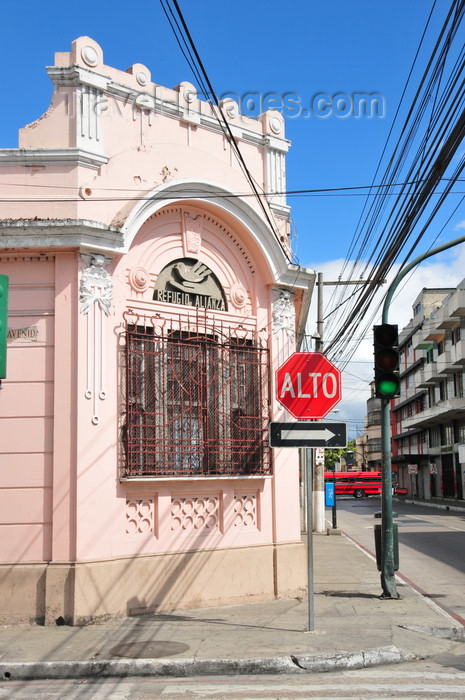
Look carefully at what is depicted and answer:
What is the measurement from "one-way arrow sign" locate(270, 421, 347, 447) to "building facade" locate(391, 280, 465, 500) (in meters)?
41.9

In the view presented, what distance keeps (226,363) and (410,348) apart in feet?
225

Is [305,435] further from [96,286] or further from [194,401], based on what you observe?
[96,286]

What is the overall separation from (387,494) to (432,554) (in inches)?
364

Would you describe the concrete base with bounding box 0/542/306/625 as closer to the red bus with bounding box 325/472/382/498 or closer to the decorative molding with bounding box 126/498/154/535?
the decorative molding with bounding box 126/498/154/535

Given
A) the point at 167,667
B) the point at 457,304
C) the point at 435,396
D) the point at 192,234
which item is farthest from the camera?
the point at 435,396

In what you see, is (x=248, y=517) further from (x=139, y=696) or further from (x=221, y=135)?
(x=221, y=135)

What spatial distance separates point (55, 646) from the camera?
8.79 meters

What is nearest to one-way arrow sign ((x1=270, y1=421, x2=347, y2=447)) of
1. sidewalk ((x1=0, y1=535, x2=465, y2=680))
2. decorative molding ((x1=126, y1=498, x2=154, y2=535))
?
sidewalk ((x1=0, y1=535, x2=465, y2=680))

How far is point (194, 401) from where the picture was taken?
11.9 metres

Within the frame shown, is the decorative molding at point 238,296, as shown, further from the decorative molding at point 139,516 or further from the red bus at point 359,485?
the red bus at point 359,485

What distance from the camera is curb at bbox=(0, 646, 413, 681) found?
25.8 ft

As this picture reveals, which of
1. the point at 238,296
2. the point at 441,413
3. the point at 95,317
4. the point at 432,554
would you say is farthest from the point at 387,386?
the point at 441,413

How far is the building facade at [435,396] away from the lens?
2141 inches

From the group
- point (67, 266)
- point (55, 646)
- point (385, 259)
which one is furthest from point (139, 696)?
point (385, 259)
